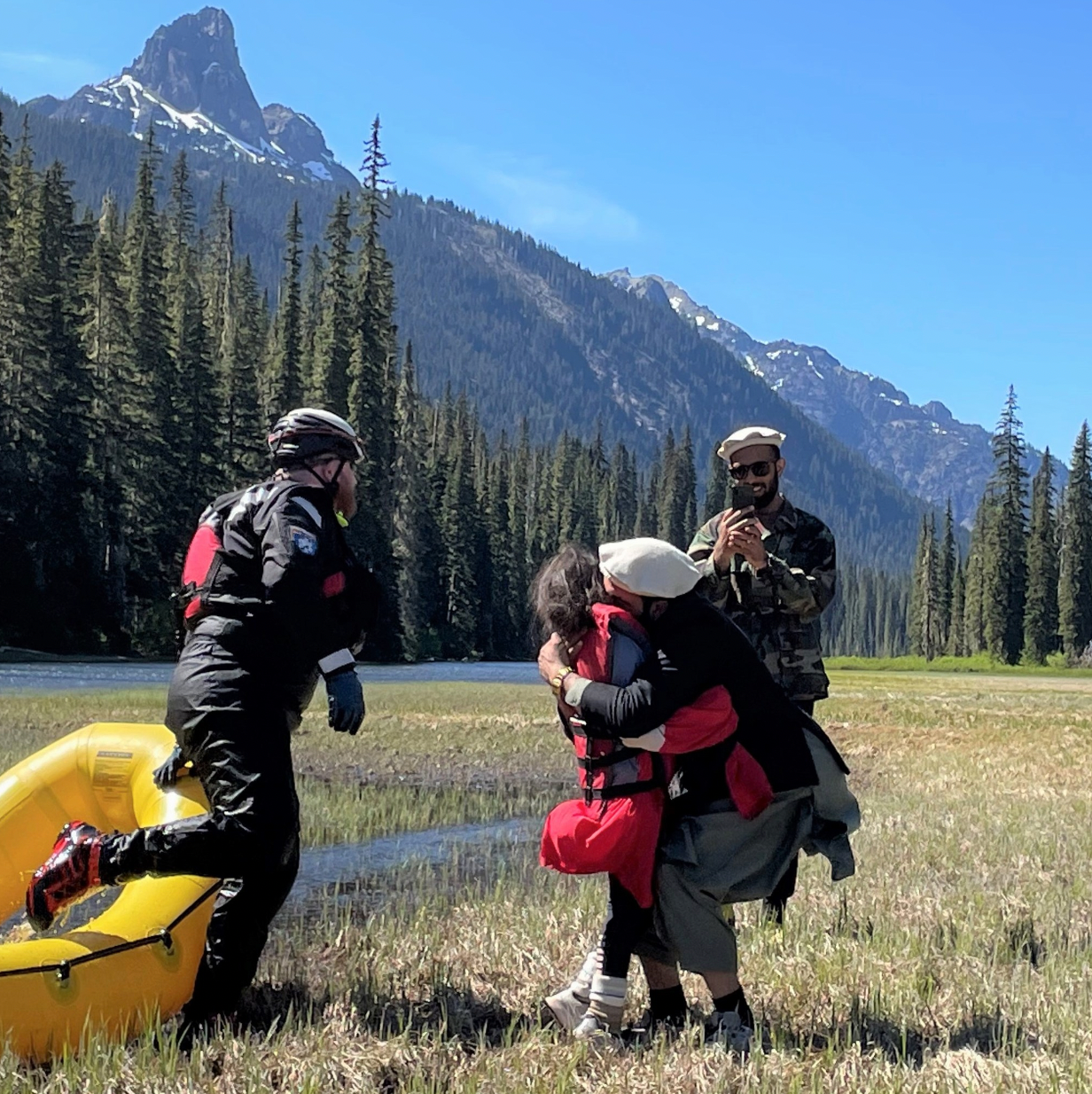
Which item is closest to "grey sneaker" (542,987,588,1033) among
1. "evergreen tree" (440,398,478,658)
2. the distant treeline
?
"evergreen tree" (440,398,478,658)

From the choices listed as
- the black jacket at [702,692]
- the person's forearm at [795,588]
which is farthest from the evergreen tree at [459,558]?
the black jacket at [702,692]

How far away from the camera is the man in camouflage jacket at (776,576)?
19.9ft

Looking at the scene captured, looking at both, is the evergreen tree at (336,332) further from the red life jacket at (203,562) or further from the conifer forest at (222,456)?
the red life jacket at (203,562)

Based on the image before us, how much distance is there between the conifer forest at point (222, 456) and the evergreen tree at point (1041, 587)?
0.17 metres

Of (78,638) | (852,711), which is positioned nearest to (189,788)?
(852,711)

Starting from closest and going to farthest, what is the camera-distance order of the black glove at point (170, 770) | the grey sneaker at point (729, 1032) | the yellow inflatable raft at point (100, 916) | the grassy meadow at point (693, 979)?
1. the grassy meadow at point (693, 979)
2. the yellow inflatable raft at point (100, 916)
3. the grey sneaker at point (729, 1032)
4. the black glove at point (170, 770)

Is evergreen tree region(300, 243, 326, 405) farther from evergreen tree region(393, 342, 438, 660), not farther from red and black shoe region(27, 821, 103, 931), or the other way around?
red and black shoe region(27, 821, 103, 931)

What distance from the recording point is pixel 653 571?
15.4 feet

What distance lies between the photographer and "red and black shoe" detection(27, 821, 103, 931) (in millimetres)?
4734

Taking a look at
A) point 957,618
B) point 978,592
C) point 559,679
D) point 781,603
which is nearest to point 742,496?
point 781,603

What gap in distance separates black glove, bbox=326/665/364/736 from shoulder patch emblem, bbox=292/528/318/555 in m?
0.46

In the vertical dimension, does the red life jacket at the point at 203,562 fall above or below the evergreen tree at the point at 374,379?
below

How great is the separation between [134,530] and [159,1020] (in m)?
50.8

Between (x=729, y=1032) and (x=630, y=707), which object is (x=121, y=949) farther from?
(x=729, y=1032)
